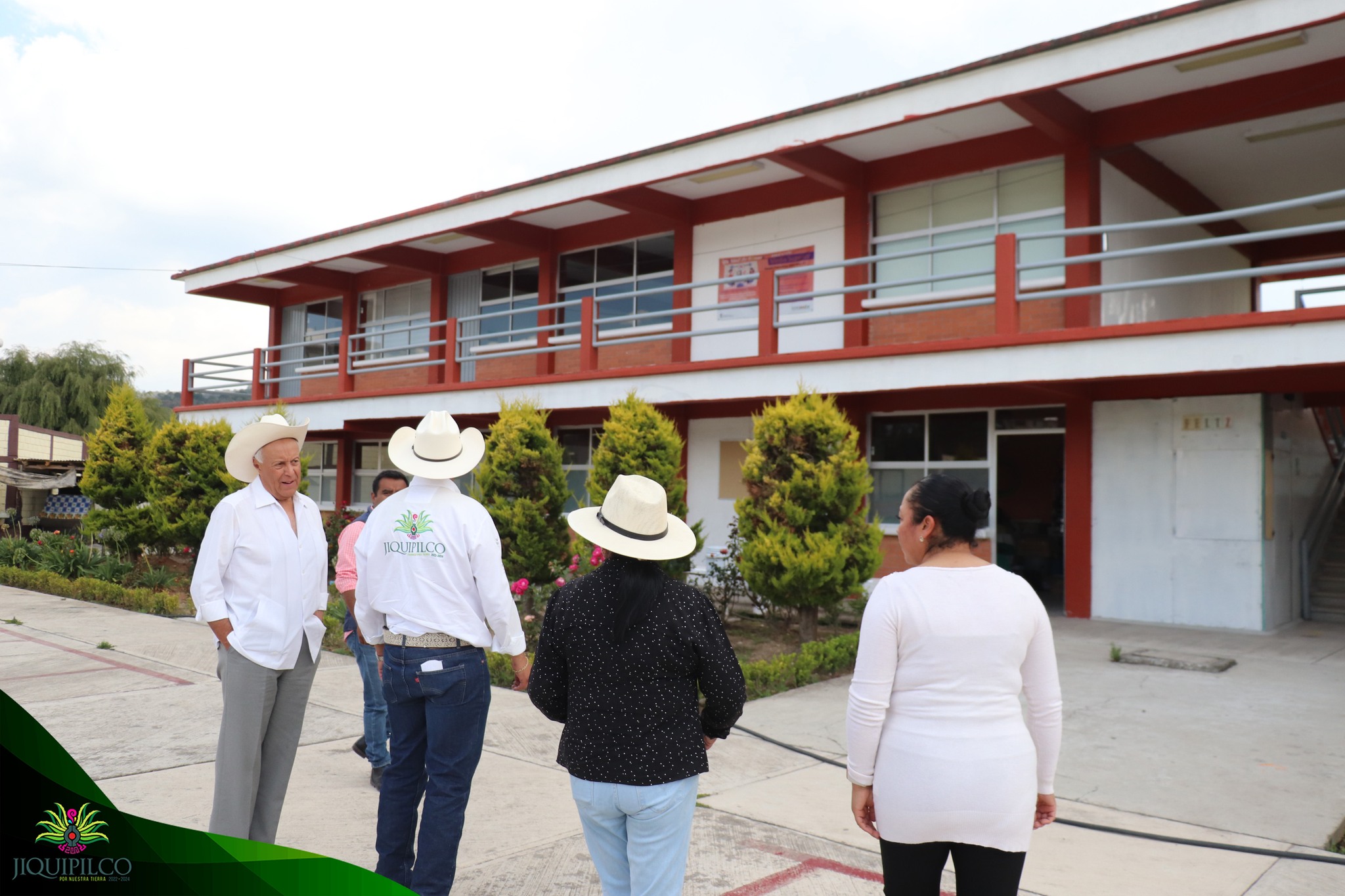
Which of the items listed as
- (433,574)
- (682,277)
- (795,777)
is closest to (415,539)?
(433,574)

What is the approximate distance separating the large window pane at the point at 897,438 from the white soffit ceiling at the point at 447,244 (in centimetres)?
871

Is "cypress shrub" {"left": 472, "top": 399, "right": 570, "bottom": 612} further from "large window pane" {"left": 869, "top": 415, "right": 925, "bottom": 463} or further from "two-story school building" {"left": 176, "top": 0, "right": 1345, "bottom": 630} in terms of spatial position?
"large window pane" {"left": 869, "top": 415, "right": 925, "bottom": 463}

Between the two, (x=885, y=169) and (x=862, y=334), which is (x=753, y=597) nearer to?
(x=862, y=334)

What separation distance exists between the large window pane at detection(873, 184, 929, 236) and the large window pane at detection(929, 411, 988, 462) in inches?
110

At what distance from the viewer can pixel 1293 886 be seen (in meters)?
4.29

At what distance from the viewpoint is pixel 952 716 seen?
103 inches

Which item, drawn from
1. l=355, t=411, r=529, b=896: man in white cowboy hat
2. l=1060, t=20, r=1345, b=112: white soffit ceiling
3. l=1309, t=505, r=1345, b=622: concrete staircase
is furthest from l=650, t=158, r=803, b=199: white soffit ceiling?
l=355, t=411, r=529, b=896: man in white cowboy hat

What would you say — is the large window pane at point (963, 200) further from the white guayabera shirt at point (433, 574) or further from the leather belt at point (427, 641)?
the leather belt at point (427, 641)

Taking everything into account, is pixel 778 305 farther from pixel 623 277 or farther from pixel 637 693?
pixel 637 693

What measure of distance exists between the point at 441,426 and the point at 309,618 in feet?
3.31

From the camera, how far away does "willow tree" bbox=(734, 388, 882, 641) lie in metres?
9.80

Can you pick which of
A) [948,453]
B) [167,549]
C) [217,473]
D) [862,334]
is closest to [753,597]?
[948,453]

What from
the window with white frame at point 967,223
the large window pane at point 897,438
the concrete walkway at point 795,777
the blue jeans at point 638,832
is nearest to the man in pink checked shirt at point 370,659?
the concrete walkway at point 795,777

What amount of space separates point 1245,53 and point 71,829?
41.4 feet
